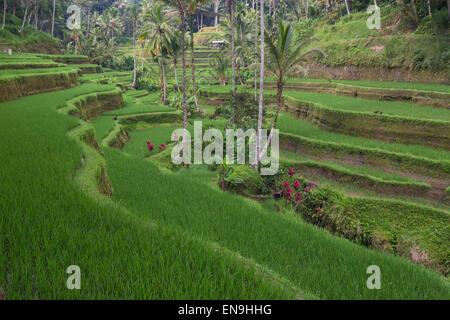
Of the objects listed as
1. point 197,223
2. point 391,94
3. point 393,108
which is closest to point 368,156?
point 393,108

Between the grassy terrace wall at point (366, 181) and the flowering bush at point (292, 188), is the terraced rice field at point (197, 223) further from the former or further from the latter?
the flowering bush at point (292, 188)

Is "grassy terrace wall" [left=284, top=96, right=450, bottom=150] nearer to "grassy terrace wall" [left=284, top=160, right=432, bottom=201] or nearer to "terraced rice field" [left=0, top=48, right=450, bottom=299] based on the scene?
"terraced rice field" [left=0, top=48, right=450, bottom=299]

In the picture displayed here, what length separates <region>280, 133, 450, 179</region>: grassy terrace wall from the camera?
26.6 feet

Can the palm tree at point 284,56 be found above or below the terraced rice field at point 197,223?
above

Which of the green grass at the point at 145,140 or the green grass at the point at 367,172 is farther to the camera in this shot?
the green grass at the point at 145,140

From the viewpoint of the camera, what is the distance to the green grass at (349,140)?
887 centimetres

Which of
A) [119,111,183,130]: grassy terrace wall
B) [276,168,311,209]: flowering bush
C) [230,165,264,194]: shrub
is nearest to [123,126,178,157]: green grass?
[119,111,183,130]: grassy terrace wall

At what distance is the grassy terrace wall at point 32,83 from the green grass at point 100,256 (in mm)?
9938

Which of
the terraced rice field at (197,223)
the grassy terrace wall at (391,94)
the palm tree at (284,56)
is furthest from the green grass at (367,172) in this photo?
the grassy terrace wall at (391,94)

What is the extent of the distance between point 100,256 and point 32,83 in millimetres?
14682

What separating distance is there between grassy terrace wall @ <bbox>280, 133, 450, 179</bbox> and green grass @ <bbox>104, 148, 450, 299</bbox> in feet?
15.1

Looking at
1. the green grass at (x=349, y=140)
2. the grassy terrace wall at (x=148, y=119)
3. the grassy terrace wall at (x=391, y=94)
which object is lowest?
the green grass at (x=349, y=140)
